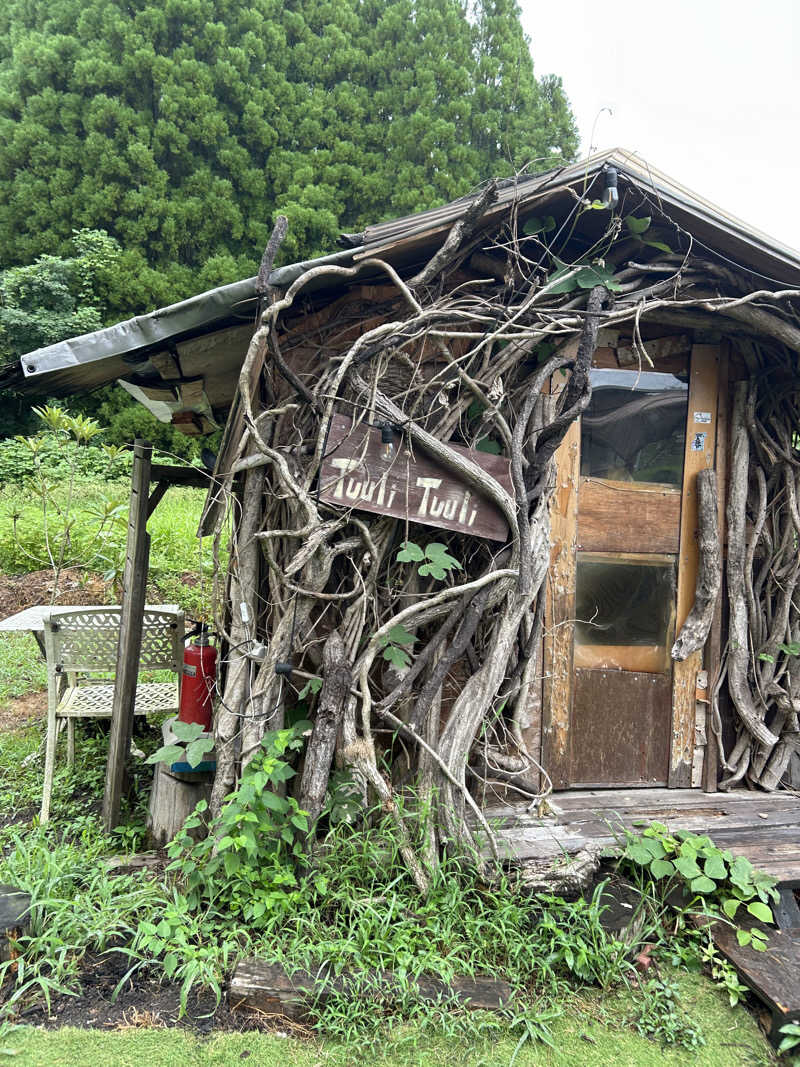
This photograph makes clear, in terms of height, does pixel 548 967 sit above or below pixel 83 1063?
above

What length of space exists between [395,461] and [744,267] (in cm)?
223

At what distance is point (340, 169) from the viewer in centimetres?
1279

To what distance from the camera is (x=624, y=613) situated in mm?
3748

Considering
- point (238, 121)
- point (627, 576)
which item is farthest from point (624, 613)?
point (238, 121)

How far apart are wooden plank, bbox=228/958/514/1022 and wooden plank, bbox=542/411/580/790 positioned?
134cm

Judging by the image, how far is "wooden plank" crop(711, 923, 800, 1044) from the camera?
2.42m

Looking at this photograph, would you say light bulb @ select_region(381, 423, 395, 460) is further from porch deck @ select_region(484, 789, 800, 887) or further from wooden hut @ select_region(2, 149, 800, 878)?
porch deck @ select_region(484, 789, 800, 887)

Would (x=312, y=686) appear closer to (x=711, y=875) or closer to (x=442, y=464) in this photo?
(x=442, y=464)

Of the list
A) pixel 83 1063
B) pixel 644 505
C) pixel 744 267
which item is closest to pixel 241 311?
pixel 644 505

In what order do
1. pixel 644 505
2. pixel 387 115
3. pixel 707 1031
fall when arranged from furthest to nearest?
1. pixel 387 115
2. pixel 644 505
3. pixel 707 1031

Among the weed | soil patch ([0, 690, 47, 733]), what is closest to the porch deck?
the weed

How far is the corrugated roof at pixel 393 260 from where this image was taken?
288 cm

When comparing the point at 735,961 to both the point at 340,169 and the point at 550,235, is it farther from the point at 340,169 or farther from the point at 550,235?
the point at 340,169

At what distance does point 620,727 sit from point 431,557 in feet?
5.51
